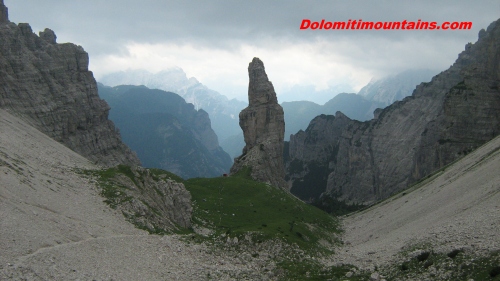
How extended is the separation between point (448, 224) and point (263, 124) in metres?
90.1

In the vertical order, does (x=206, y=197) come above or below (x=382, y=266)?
above

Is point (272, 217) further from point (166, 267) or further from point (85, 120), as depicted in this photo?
point (85, 120)

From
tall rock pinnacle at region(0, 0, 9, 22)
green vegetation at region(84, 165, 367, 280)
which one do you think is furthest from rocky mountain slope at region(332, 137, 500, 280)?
tall rock pinnacle at region(0, 0, 9, 22)

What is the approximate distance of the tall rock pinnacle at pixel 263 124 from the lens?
416 ft

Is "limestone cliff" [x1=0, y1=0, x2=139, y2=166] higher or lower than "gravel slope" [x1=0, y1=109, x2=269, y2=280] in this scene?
higher

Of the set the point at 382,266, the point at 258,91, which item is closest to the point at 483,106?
the point at 258,91

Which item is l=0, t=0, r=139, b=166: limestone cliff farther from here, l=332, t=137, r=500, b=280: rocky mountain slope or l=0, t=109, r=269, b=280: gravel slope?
l=332, t=137, r=500, b=280: rocky mountain slope

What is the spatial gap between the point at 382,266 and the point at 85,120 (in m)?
88.4

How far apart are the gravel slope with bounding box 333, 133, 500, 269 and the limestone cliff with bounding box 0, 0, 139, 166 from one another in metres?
62.6

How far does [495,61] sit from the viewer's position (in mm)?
133125

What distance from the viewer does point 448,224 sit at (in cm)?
4438

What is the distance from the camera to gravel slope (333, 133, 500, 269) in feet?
118

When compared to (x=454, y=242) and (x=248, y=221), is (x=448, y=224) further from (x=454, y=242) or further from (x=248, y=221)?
(x=248, y=221)

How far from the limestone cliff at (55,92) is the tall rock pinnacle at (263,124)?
3379 centimetres
